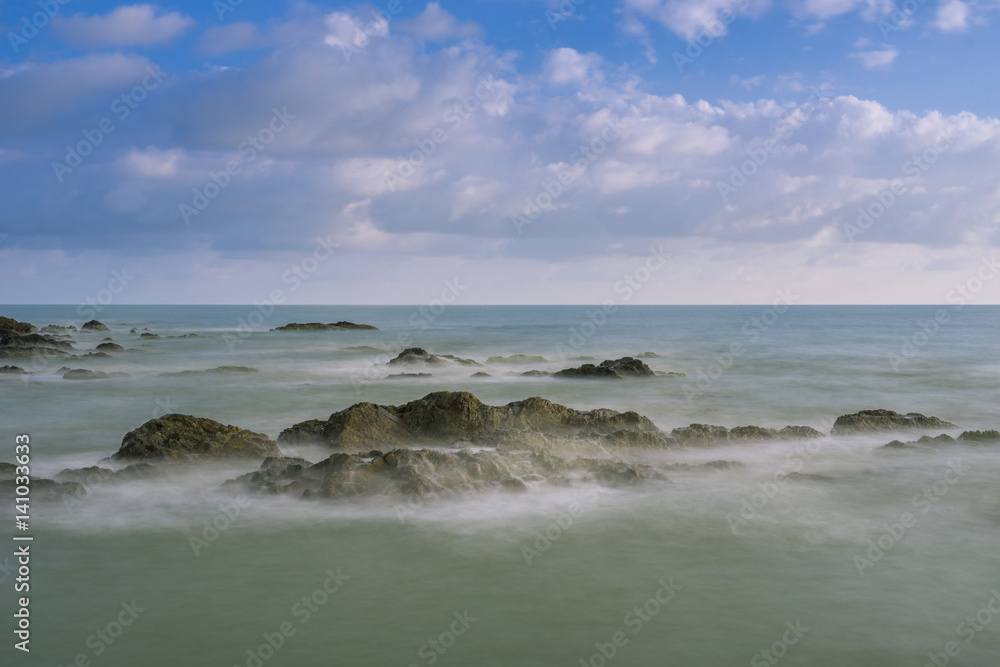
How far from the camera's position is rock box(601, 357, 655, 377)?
79.2 ft

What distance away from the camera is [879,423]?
1423cm

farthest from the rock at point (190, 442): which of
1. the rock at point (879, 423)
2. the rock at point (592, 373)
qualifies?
the rock at point (592, 373)

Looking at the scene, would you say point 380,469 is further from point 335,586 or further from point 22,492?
point 22,492

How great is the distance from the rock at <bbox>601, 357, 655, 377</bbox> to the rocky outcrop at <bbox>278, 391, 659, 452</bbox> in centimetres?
1095

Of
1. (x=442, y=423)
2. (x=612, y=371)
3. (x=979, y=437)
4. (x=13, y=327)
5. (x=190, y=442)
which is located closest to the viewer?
(x=190, y=442)

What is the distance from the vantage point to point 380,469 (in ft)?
31.2

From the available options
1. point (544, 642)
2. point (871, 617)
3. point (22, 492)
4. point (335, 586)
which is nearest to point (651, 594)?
point (544, 642)

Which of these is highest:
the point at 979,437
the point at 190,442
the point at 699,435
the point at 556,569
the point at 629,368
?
the point at 629,368

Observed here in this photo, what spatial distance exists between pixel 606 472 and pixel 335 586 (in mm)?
4598

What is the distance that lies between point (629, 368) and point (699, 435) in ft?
38.3

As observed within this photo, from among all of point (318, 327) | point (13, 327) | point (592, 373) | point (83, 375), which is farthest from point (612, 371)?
Answer: point (318, 327)

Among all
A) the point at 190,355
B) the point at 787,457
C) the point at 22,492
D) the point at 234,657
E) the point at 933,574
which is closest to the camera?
the point at 234,657

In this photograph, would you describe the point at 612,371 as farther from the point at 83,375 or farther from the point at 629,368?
the point at 83,375

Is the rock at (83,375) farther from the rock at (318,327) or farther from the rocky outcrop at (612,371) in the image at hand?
the rock at (318,327)
